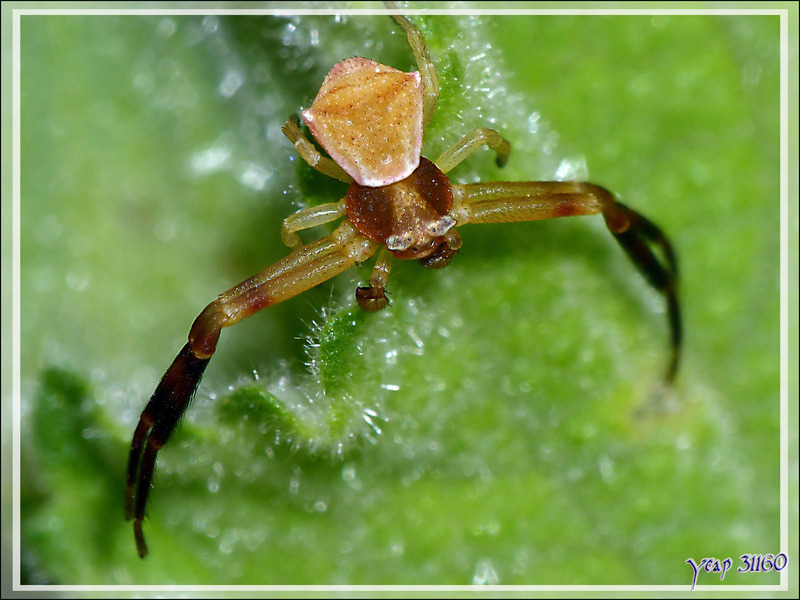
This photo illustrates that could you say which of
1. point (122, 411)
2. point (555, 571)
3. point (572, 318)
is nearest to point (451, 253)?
point (572, 318)

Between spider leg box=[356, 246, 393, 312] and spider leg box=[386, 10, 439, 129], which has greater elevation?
spider leg box=[386, 10, 439, 129]

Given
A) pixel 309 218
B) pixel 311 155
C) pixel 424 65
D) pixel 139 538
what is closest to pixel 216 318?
pixel 309 218

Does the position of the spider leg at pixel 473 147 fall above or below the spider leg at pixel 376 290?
above

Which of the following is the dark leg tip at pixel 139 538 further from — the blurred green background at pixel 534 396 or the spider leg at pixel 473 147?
the spider leg at pixel 473 147

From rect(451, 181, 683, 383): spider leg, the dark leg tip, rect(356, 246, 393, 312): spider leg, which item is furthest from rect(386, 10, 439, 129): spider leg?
the dark leg tip

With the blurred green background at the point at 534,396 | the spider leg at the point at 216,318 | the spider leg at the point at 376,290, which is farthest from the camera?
the blurred green background at the point at 534,396

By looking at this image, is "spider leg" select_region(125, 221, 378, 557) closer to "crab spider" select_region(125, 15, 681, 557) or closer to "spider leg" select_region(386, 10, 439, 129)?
"crab spider" select_region(125, 15, 681, 557)

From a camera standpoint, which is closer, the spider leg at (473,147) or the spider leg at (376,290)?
the spider leg at (376,290)

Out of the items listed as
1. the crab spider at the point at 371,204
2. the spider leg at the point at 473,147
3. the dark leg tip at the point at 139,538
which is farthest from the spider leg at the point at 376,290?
the dark leg tip at the point at 139,538
